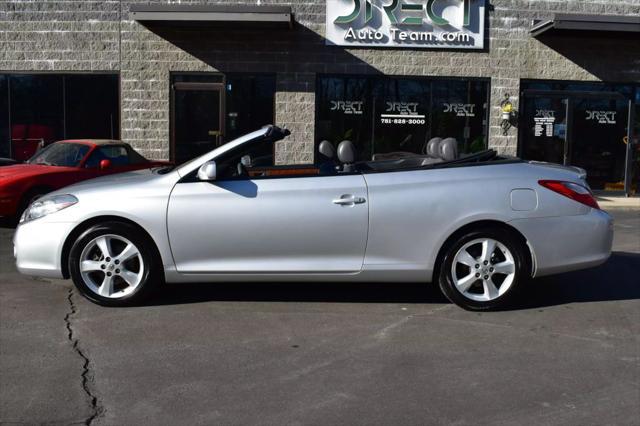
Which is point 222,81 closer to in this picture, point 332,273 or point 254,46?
point 254,46

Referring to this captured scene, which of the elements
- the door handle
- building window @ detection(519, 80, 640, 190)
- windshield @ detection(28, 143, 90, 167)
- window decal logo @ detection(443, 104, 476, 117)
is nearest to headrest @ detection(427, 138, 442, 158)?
the door handle

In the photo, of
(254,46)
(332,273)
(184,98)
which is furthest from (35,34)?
(332,273)

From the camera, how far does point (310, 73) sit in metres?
15.3

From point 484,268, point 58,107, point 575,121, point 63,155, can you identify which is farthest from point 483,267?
point 58,107

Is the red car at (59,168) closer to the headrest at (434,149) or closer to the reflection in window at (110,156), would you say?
the reflection in window at (110,156)

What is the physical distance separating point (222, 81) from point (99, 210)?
9901mm

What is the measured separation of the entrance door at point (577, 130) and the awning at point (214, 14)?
5.71m

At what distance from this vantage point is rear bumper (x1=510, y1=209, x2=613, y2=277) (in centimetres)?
589

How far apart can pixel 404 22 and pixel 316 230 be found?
10.3 metres

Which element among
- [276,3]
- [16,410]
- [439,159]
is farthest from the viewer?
[276,3]

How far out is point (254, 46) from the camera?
1523cm

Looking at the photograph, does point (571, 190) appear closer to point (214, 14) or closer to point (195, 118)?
point (214, 14)

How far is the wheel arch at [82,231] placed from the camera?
5.87 m

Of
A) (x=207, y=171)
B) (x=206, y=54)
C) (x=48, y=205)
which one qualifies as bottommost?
(x=48, y=205)
